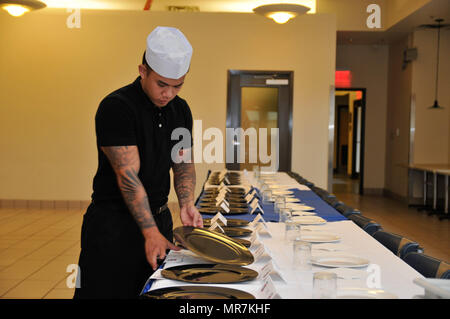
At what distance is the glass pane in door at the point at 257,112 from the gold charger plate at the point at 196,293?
6.70 metres

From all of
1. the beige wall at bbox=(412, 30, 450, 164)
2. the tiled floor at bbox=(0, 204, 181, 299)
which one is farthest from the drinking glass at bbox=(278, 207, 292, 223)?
the beige wall at bbox=(412, 30, 450, 164)

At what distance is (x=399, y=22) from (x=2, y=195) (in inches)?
278

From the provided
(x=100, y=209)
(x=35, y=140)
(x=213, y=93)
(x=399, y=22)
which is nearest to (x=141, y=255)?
(x=100, y=209)

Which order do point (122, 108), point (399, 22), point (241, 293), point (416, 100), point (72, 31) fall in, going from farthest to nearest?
point (416, 100), point (399, 22), point (72, 31), point (122, 108), point (241, 293)

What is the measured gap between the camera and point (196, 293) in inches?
58.8

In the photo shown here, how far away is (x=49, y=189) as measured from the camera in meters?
8.22

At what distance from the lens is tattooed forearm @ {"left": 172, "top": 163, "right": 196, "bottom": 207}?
97.0 inches

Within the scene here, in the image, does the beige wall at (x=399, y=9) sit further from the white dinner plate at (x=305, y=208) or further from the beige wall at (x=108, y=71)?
the white dinner plate at (x=305, y=208)

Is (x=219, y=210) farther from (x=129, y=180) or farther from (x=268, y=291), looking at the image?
(x=268, y=291)

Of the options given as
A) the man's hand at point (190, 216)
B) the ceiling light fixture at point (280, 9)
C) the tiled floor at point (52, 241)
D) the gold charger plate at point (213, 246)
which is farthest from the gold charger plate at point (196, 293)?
the ceiling light fixture at point (280, 9)

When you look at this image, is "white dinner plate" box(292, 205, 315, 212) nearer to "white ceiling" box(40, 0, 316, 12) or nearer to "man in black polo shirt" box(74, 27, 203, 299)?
"man in black polo shirt" box(74, 27, 203, 299)

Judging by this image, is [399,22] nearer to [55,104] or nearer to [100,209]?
[55,104]

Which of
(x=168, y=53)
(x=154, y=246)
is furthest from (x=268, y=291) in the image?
(x=168, y=53)

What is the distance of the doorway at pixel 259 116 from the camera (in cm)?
814
